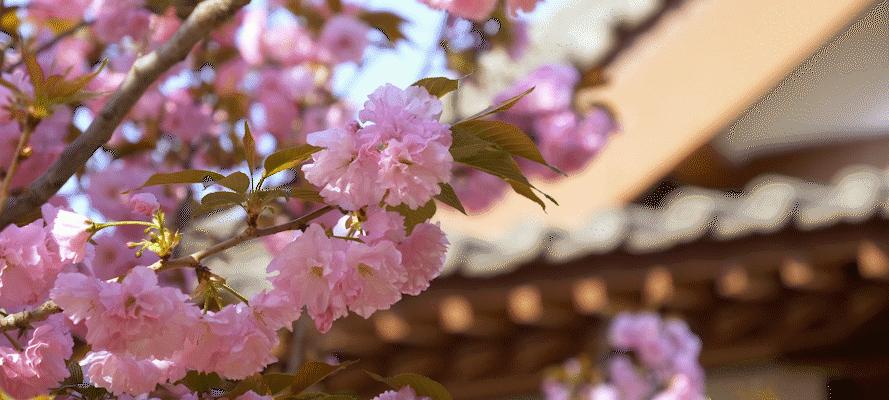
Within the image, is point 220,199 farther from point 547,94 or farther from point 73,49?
point 547,94

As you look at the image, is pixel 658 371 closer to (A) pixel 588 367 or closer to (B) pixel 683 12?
(A) pixel 588 367

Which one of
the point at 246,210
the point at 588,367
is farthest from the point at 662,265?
the point at 246,210

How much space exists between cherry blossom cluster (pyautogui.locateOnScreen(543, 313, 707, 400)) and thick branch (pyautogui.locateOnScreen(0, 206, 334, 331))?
2.19 m

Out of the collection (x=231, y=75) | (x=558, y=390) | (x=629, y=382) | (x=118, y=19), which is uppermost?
(x=118, y=19)

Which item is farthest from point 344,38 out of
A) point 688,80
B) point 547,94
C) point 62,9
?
point 688,80

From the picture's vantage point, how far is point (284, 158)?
44.6 inches

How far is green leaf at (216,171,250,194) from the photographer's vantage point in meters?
1.12

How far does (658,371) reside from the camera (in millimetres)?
3594

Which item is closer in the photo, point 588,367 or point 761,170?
point 588,367

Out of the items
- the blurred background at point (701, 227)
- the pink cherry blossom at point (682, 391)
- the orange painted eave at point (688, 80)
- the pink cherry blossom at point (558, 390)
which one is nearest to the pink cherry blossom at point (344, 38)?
the blurred background at point (701, 227)

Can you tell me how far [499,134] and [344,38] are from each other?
1.80 meters

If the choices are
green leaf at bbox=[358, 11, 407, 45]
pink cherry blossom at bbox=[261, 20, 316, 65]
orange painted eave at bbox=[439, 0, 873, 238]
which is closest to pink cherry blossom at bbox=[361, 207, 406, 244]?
green leaf at bbox=[358, 11, 407, 45]

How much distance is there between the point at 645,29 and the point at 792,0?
69 centimetres

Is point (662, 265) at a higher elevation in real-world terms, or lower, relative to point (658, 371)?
higher
